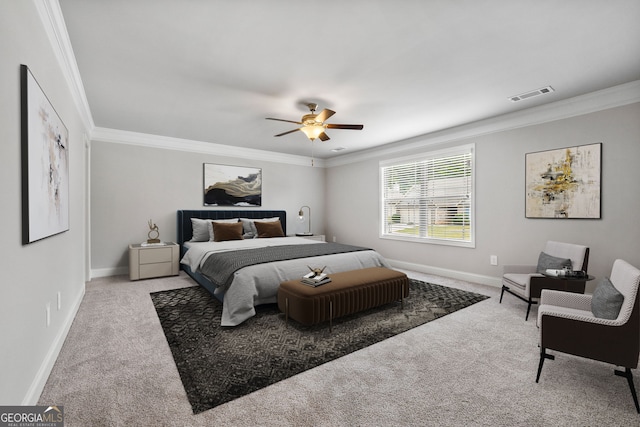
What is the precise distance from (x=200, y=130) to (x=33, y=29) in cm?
329

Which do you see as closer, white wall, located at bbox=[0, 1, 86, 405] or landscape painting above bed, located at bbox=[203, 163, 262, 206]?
white wall, located at bbox=[0, 1, 86, 405]

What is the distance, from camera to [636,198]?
10.8 feet

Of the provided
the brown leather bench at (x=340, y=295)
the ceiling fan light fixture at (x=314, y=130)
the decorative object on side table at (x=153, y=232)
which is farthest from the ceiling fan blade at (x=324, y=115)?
the decorative object on side table at (x=153, y=232)

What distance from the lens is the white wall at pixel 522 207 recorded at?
3357 millimetres

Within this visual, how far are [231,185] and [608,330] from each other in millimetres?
5947

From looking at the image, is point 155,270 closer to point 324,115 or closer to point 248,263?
point 248,263

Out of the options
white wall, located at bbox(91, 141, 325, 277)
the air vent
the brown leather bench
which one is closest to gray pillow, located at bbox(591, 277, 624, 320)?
the brown leather bench

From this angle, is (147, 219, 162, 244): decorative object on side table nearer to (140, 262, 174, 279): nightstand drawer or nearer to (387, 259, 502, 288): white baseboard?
(140, 262, 174, 279): nightstand drawer

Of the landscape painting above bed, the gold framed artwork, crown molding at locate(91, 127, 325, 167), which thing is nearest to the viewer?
the gold framed artwork

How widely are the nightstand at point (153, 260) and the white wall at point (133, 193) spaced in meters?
0.40

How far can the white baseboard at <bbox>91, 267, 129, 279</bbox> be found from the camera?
16.2 feet

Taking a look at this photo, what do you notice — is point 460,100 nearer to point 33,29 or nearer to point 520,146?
point 520,146

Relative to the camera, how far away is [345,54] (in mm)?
2676

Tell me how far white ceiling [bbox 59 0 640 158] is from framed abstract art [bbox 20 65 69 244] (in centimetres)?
79
